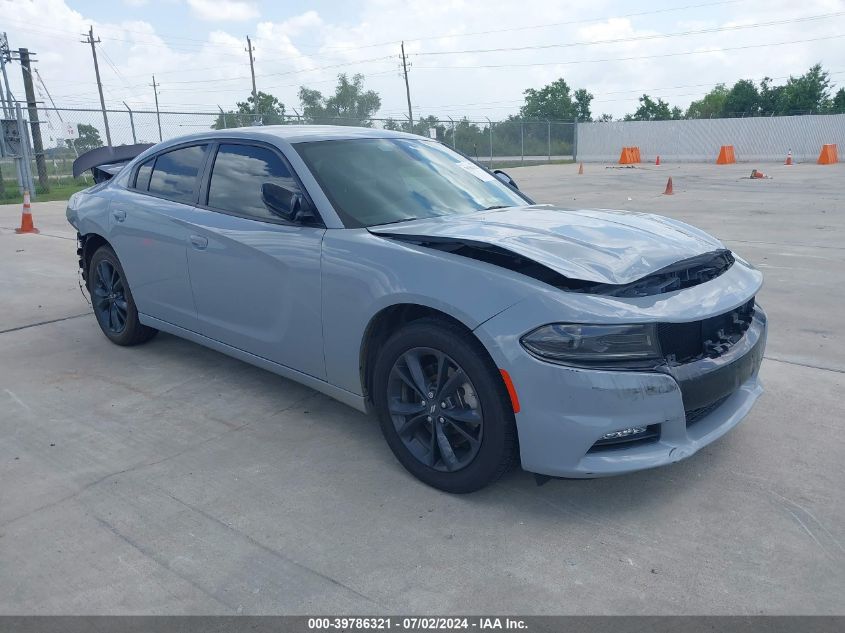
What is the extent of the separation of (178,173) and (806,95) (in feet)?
194

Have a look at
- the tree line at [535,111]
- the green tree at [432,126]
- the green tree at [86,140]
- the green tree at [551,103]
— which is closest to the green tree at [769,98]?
the tree line at [535,111]

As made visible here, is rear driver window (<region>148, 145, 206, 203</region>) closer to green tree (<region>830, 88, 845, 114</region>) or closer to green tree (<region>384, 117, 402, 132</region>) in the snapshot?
green tree (<region>384, 117, 402, 132</region>)

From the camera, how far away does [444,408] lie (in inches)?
120

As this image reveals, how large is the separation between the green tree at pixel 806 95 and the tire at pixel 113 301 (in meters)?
56.9

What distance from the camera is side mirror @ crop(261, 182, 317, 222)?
3584 millimetres

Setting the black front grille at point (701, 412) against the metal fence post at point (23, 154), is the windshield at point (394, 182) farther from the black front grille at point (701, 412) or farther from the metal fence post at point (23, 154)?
→ the metal fence post at point (23, 154)

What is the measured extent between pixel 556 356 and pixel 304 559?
1.22 metres

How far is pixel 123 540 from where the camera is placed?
2.83 meters

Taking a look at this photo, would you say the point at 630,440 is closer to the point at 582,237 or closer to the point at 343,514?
the point at 582,237

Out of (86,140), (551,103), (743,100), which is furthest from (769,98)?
(86,140)

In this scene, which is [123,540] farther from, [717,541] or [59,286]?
[59,286]

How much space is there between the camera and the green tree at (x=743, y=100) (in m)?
57.9

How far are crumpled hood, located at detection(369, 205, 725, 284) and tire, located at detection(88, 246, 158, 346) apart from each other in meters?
2.45
